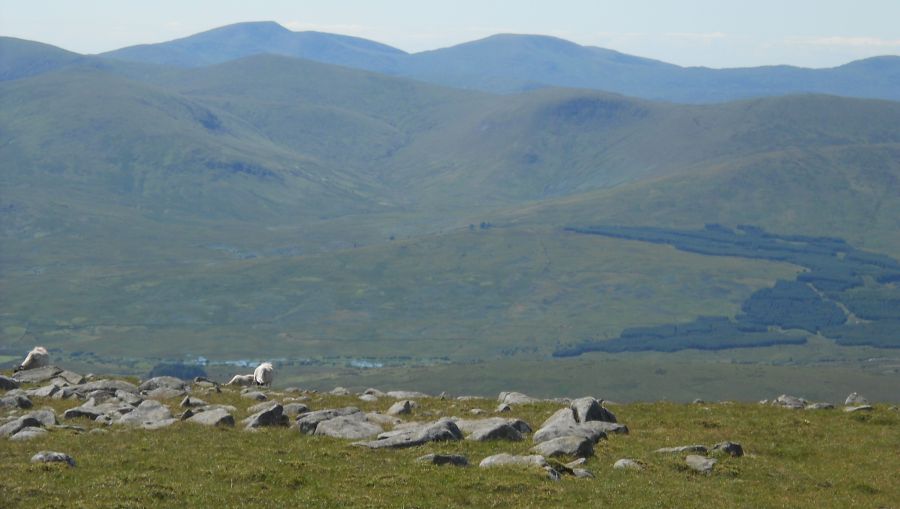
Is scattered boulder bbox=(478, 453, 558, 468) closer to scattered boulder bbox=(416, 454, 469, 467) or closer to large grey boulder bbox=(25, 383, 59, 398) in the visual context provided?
scattered boulder bbox=(416, 454, 469, 467)

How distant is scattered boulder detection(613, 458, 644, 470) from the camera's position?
3656 cm

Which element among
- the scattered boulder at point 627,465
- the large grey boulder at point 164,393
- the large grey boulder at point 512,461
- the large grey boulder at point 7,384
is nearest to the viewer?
the large grey boulder at point 512,461

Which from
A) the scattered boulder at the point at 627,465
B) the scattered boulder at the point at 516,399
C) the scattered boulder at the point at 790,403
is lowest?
the scattered boulder at the point at 516,399

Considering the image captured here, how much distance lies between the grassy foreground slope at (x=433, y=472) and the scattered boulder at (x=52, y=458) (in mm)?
375

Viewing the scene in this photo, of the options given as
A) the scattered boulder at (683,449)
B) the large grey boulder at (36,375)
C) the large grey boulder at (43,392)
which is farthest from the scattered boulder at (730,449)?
the large grey boulder at (36,375)

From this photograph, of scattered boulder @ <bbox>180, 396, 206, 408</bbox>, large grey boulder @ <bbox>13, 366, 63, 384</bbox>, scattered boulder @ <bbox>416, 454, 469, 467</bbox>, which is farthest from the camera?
large grey boulder @ <bbox>13, 366, 63, 384</bbox>

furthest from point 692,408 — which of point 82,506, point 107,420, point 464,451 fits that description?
point 82,506

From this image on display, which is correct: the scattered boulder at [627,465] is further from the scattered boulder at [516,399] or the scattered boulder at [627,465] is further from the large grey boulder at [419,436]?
the scattered boulder at [516,399]

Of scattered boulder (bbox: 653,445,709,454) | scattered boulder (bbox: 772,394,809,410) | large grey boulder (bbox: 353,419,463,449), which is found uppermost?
scattered boulder (bbox: 653,445,709,454)

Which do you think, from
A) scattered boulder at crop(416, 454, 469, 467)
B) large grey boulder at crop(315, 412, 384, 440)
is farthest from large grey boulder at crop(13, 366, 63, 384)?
scattered boulder at crop(416, 454, 469, 467)

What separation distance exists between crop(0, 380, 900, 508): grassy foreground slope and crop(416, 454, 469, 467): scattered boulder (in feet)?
1.47

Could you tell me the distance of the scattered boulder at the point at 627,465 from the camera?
1439 inches

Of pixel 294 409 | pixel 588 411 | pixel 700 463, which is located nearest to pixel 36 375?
pixel 294 409

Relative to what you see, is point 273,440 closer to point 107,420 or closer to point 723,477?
point 107,420
